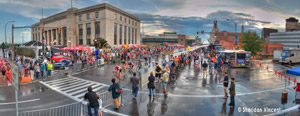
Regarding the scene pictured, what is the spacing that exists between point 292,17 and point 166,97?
24021 cm

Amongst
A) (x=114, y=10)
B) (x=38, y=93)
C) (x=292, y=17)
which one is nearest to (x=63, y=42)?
(x=114, y=10)

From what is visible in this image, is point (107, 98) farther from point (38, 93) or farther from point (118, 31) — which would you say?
point (118, 31)

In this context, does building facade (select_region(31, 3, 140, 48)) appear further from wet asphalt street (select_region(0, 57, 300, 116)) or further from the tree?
wet asphalt street (select_region(0, 57, 300, 116))

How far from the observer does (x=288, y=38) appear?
433 ft

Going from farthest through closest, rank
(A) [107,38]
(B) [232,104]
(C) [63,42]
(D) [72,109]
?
(C) [63,42] → (A) [107,38] → (B) [232,104] → (D) [72,109]

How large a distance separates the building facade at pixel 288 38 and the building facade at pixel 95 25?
118120mm

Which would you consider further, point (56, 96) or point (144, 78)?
point (144, 78)

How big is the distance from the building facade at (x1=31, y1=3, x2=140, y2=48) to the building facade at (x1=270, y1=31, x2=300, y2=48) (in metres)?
118

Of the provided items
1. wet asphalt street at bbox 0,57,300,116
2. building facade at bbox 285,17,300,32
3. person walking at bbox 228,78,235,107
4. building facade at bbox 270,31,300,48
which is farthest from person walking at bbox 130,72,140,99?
building facade at bbox 285,17,300,32

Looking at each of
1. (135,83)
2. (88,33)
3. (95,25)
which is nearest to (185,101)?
(135,83)

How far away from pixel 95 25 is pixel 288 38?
14157 cm

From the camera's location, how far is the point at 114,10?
66.5 meters

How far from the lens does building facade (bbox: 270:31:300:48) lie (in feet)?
410

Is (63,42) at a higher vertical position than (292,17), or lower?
lower
